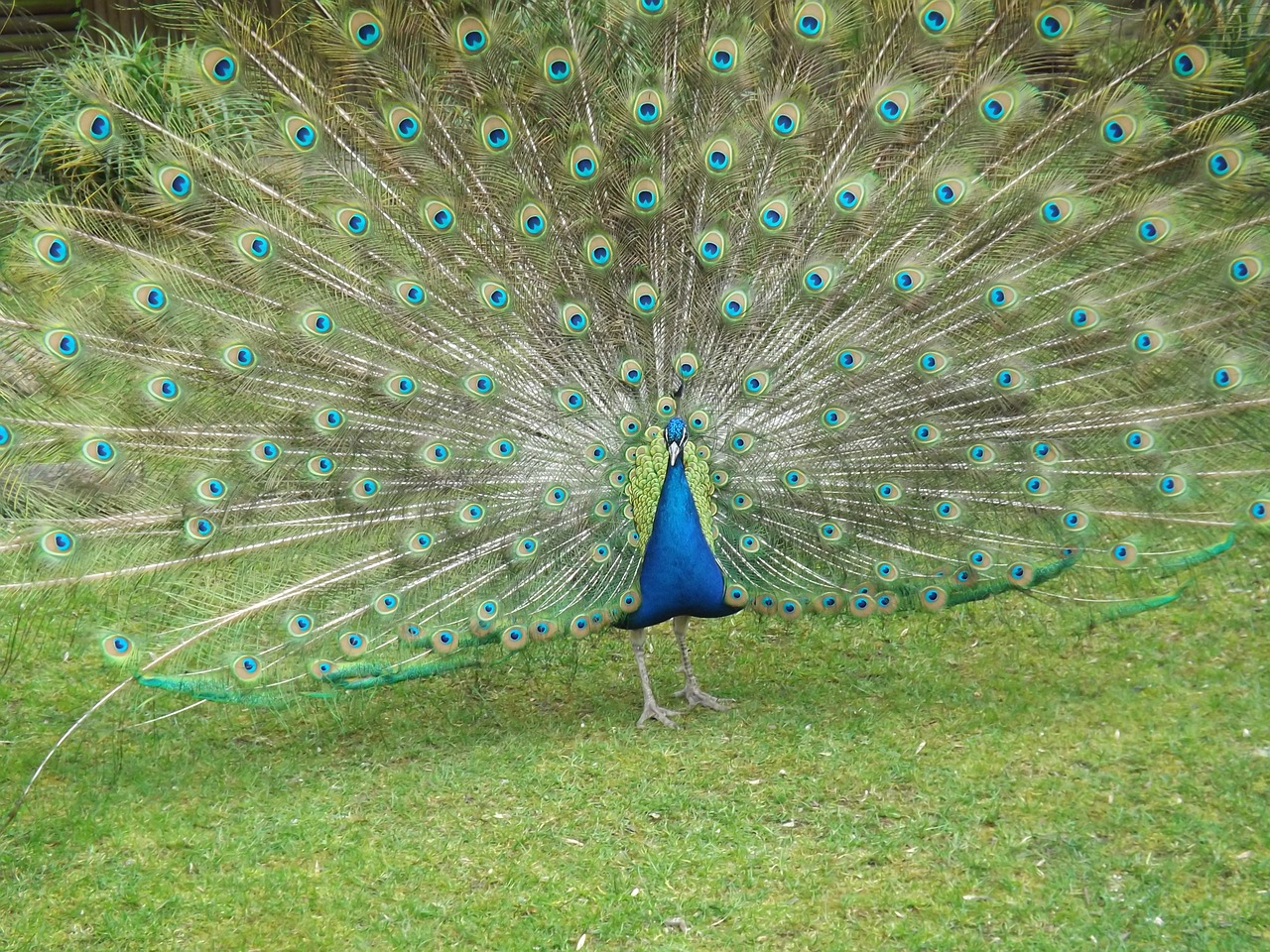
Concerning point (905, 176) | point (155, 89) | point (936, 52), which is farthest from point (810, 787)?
point (155, 89)

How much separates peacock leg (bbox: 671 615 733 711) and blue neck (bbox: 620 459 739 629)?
1.48 ft

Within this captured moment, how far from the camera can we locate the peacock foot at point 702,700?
→ 17.8ft

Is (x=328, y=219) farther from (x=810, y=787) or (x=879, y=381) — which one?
(x=810, y=787)

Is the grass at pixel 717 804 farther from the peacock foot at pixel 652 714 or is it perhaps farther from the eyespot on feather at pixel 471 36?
the eyespot on feather at pixel 471 36

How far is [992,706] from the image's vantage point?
5.20m

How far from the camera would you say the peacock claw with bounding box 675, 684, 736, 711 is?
5.43 m

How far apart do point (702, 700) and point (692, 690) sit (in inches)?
2.6

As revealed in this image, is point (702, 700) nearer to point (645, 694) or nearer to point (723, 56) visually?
point (645, 694)

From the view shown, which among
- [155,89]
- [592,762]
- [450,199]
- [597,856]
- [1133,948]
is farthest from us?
[155,89]

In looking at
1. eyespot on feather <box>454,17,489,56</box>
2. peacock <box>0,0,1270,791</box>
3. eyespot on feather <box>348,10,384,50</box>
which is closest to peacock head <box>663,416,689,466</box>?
peacock <box>0,0,1270,791</box>

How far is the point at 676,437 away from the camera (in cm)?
472

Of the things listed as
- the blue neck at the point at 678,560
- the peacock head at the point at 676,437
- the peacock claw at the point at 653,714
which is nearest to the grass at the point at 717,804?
the peacock claw at the point at 653,714

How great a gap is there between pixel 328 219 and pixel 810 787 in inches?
111

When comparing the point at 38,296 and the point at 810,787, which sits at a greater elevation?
the point at 38,296
